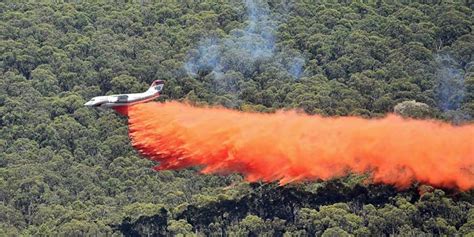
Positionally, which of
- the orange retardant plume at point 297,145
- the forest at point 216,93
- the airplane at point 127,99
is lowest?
the forest at point 216,93

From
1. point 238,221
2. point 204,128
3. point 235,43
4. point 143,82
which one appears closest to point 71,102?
point 143,82

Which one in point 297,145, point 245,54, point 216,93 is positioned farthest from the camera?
point 245,54

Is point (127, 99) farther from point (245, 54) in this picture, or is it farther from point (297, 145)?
point (245, 54)

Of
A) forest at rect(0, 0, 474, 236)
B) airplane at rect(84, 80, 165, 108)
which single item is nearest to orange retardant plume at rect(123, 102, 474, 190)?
airplane at rect(84, 80, 165, 108)

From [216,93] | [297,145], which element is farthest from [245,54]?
[297,145]

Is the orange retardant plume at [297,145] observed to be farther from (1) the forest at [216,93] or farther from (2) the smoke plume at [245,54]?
(2) the smoke plume at [245,54]

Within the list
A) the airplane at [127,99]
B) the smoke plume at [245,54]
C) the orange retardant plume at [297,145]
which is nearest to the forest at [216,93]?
the smoke plume at [245,54]
